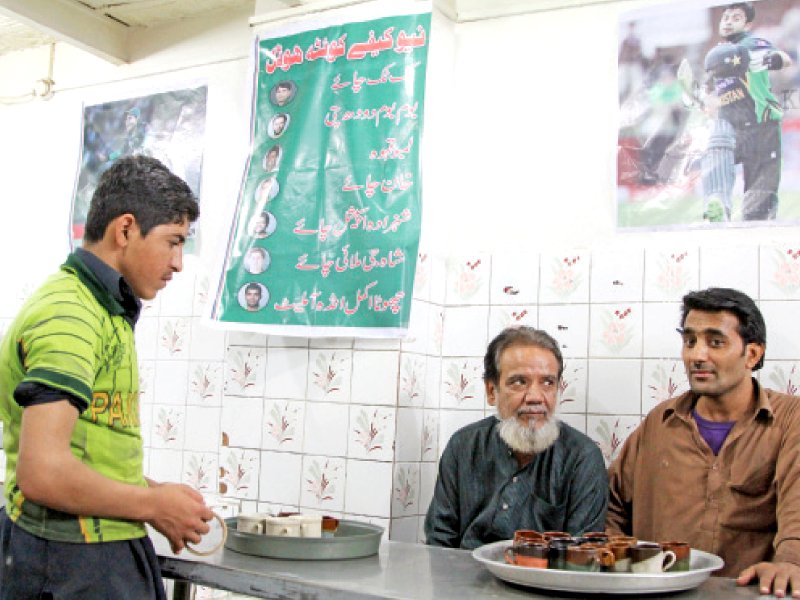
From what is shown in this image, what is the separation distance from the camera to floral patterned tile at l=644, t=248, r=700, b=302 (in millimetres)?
3080

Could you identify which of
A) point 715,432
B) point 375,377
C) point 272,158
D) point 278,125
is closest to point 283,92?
point 278,125

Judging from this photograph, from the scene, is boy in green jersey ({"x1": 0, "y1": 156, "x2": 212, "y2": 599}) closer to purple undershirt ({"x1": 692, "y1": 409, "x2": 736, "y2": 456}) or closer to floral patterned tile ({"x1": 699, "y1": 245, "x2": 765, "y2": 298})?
purple undershirt ({"x1": 692, "y1": 409, "x2": 736, "y2": 456})

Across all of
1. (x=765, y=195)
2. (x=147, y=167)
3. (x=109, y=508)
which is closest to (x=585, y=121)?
(x=765, y=195)

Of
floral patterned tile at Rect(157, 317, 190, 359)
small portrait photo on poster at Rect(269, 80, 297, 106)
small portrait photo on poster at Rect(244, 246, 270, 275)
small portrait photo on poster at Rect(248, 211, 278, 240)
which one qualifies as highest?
small portrait photo on poster at Rect(269, 80, 297, 106)

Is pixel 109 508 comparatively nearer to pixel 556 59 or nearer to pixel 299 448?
pixel 299 448

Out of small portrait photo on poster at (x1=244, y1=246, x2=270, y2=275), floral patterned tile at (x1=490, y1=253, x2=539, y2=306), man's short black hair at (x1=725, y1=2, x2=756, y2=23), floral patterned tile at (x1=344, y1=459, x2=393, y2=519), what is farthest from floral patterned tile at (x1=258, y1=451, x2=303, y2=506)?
man's short black hair at (x1=725, y1=2, x2=756, y2=23)

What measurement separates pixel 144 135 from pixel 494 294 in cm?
203

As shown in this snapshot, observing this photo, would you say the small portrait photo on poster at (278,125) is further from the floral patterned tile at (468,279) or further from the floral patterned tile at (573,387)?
the floral patterned tile at (573,387)

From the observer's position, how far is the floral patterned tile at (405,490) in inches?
130

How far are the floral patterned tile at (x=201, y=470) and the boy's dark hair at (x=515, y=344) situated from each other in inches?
60.1

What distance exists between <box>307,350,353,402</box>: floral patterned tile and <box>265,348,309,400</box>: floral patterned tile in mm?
31

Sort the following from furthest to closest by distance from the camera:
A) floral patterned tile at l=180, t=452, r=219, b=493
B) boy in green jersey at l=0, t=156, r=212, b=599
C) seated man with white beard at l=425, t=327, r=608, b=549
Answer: floral patterned tile at l=180, t=452, r=219, b=493 < seated man with white beard at l=425, t=327, r=608, b=549 < boy in green jersey at l=0, t=156, r=212, b=599

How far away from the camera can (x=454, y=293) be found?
3537 millimetres

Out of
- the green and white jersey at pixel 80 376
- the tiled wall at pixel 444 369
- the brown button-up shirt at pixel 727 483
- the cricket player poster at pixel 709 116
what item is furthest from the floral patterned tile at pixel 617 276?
the green and white jersey at pixel 80 376
